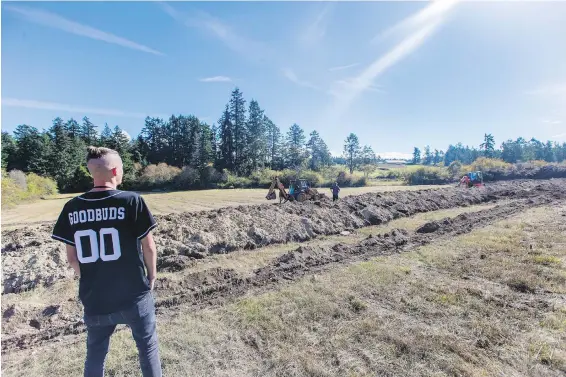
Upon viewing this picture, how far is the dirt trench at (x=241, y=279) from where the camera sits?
436 cm

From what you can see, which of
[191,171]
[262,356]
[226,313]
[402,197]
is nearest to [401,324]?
[262,356]

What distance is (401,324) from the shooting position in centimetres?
423

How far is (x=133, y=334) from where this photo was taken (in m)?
2.27

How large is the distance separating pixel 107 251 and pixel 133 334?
2.38ft

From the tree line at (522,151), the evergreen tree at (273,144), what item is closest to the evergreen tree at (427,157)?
the tree line at (522,151)

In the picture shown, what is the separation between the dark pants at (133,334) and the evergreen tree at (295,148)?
2145 inches

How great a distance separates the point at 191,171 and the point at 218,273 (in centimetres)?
4068

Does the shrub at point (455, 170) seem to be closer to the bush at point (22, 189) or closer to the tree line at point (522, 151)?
the tree line at point (522, 151)

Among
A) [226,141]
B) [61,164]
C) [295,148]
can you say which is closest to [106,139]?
[61,164]

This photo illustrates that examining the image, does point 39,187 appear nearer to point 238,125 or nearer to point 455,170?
point 238,125

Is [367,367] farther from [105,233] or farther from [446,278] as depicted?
[446,278]

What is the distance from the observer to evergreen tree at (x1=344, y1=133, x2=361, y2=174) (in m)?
65.1

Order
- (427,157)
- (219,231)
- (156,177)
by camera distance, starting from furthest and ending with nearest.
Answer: (427,157) < (156,177) < (219,231)

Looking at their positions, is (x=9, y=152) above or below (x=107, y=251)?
above
